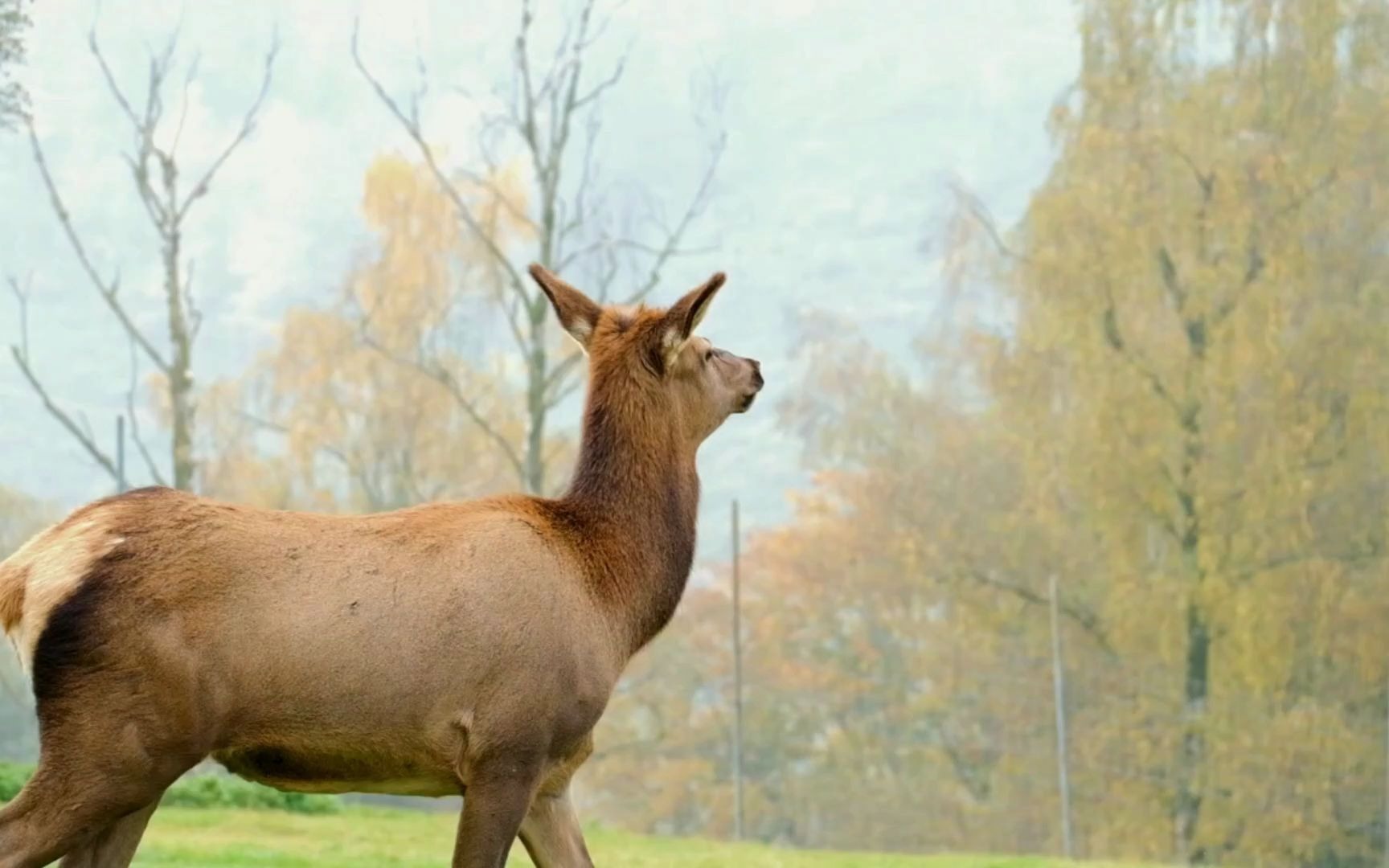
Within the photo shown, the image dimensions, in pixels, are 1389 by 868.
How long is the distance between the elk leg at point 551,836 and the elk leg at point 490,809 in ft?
2.14

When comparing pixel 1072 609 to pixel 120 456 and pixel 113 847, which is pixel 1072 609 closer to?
pixel 120 456

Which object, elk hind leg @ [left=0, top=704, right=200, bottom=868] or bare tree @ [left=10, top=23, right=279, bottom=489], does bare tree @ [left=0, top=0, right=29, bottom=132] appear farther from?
elk hind leg @ [left=0, top=704, right=200, bottom=868]

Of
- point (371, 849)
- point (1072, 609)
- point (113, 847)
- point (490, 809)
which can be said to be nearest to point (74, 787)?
point (113, 847)

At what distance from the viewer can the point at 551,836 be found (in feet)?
21.1

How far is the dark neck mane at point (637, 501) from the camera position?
6.45m

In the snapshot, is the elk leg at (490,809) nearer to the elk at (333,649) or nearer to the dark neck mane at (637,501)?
the elk at (333,649)

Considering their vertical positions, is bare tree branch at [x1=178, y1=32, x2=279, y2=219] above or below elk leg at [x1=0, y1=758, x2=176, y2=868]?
above

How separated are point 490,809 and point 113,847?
4.08ft

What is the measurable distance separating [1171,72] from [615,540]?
23.7 metres

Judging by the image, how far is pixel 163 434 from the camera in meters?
31.4

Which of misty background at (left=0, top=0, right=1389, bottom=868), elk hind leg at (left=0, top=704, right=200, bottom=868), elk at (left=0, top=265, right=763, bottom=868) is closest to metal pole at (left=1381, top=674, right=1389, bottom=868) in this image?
misty background at (left=0, top=0, right=1389, bottom=868)

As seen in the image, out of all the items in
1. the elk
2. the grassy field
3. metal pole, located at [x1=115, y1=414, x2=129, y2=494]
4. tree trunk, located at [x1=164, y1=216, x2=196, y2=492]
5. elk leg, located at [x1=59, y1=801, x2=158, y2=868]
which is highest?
tree trunk, located at [x1=164, y1=216, x2=196, y2=492]

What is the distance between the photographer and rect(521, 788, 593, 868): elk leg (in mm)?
6410

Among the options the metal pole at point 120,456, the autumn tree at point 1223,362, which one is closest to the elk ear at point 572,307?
the metal pole at point 120,456
